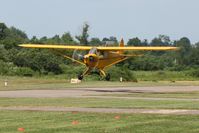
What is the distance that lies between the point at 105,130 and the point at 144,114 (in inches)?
215

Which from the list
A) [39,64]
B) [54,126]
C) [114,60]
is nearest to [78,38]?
[39,64]

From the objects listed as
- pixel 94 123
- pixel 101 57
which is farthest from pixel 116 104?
pixel 101 57

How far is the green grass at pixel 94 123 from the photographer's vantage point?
17703mm

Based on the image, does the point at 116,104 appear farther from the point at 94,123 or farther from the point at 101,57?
the point at 101,57

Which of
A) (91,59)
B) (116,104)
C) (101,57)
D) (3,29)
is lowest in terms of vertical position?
(116,104)

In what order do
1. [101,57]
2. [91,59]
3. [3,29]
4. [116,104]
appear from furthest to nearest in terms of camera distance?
[3,29] < [101,57] < [91,59] < [116,104]

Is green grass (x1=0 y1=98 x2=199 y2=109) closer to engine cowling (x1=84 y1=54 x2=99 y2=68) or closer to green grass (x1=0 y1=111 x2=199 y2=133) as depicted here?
green grass (x1=0 y1=111 x2=199 y2=133)

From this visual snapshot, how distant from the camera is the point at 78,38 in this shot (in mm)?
137125

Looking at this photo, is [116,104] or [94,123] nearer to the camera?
[94,123]

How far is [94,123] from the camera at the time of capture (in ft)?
63.8

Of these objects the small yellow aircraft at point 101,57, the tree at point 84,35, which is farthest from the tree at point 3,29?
the small yellow aircraft at point 101,57

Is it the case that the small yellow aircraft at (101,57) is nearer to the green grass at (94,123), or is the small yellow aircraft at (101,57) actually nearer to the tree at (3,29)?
the green grass at (94,123)

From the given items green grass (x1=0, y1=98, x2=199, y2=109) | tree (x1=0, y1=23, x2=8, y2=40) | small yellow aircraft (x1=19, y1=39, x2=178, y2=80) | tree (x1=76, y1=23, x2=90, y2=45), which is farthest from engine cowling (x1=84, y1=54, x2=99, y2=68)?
tree (x1=0, y1=23, x2=8, y2=40)

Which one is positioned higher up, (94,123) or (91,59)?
(91,59)
